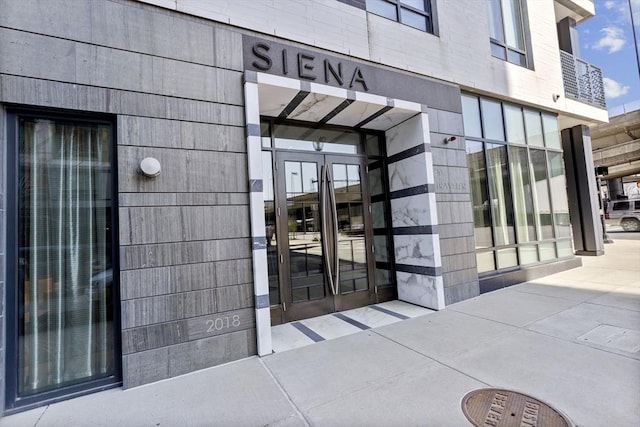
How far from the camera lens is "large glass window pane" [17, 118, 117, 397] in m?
2.26

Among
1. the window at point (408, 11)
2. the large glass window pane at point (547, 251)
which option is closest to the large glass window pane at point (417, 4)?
the window at point (408, 11)

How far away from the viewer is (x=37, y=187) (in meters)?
2.34

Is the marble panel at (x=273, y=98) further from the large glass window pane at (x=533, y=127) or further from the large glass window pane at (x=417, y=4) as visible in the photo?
the large glass window pane at (x=533, y=127)

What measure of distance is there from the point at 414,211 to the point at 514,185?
2.54 meters

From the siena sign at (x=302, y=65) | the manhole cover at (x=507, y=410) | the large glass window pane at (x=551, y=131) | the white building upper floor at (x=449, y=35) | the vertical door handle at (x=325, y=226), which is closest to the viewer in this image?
the manhole cover at (x=507, y=410)

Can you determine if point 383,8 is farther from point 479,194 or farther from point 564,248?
point 564,248

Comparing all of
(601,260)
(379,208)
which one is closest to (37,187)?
(379,208)

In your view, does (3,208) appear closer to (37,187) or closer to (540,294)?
(37,187)

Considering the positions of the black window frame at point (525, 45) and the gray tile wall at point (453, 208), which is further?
the black window frame at point (525, 45)

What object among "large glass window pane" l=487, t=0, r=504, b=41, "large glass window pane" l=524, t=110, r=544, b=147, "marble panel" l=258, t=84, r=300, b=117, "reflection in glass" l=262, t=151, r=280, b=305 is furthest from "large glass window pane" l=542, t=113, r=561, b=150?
"reflection in glass" l=262, t=151, r=280, b=305

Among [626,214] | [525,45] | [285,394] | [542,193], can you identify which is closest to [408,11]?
[525,45]

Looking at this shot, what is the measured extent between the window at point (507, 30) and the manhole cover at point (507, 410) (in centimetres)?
567

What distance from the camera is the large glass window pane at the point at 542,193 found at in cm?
588

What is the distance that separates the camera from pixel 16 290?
7.22 feet
